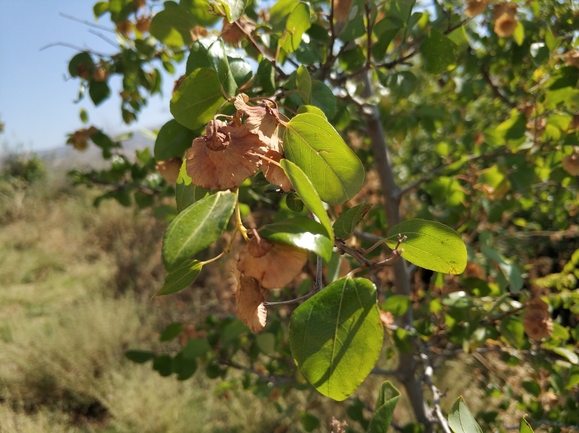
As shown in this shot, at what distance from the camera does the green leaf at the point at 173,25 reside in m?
0.44

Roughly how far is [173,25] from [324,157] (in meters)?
0.30

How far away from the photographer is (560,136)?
681 millimetres

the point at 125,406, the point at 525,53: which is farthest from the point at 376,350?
the point at 125,406

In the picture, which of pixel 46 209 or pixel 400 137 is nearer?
Result: pixel 400 137

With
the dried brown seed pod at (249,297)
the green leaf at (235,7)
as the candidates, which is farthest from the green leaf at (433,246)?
the green leaf at (235,7)

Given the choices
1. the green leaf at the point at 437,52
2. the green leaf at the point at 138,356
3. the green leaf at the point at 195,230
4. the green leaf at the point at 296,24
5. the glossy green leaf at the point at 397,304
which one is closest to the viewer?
the green leaf at the point at 195,230

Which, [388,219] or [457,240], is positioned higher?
[457,240]

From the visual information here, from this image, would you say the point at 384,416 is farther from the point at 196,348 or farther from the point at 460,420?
the point at 196,348

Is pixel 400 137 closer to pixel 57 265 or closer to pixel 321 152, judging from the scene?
pixel 321 152

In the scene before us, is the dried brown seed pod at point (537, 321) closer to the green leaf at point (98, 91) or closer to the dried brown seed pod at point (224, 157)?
the dried brown seed pod at point (224, 157)

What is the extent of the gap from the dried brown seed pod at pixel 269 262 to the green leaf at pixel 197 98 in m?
0.14

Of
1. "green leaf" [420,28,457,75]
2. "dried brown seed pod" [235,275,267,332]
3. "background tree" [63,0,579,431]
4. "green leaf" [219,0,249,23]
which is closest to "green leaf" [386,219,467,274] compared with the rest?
"background tree" [63,0,579,431]

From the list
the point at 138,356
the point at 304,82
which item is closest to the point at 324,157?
the point at 304,82

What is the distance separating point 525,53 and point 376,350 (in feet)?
3.06
